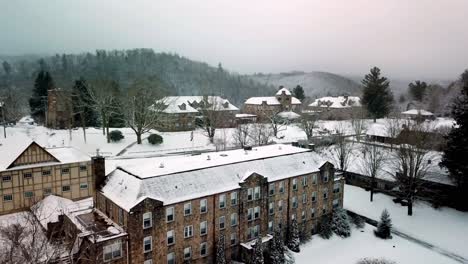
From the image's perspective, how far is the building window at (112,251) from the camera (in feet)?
77.5

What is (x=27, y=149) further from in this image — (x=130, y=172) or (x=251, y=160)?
(x=251, y=160)

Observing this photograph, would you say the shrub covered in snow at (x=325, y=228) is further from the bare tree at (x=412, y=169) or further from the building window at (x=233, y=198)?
the building window at (x=233, y=198)

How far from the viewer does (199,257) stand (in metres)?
28.1

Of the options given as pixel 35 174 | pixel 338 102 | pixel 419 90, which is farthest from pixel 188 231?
pixel 419 90

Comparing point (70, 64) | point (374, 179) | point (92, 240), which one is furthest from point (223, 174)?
point (70, 64)

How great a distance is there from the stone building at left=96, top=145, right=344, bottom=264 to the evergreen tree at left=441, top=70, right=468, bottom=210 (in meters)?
15.2

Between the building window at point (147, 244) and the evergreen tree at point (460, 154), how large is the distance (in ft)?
117

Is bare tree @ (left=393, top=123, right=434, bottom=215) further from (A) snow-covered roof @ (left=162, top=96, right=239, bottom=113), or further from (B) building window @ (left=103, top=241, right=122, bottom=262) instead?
(A) snow-covered roof @ (left=162, top=96, right=239, bottom=113)

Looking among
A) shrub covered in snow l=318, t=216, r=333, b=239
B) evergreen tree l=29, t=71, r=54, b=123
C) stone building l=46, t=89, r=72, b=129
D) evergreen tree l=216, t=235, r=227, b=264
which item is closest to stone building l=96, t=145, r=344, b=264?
evergreen tree l=216, t=235, r=227, b=264

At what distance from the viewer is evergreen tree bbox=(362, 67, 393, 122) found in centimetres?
9131

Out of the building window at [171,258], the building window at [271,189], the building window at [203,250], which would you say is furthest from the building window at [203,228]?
the building window at [271,189]

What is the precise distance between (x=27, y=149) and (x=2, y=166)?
2.69 meters

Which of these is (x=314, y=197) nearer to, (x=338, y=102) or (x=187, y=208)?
(x=187, y=208)

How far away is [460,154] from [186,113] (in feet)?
183
